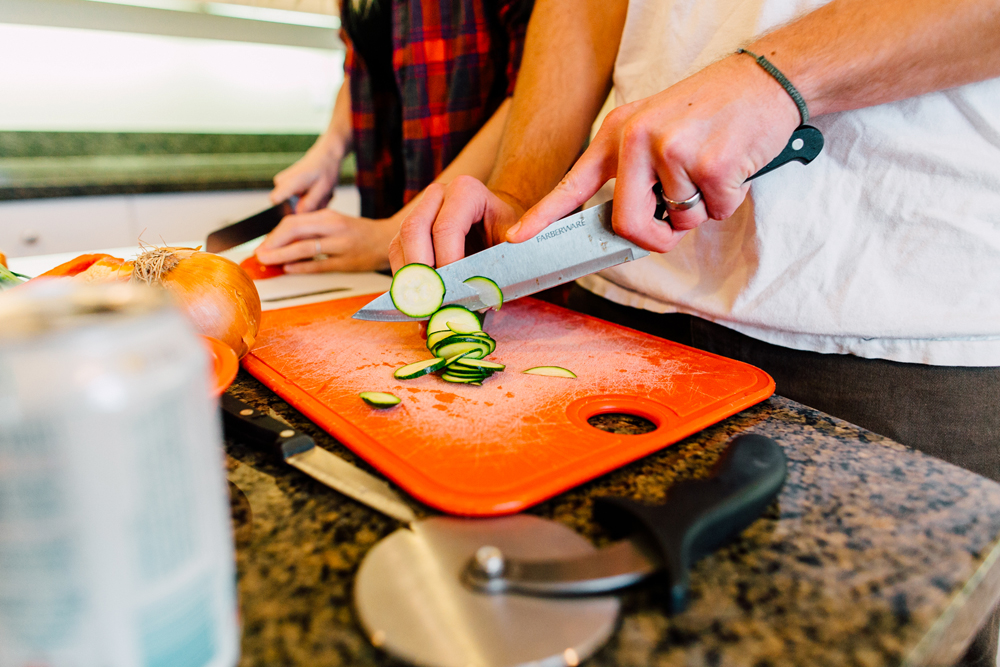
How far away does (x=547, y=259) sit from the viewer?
1206 millimetres

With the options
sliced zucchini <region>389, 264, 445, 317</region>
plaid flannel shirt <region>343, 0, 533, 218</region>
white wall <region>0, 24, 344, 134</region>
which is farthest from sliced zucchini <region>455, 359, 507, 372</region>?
white wall <region>0, 24, 344, 134</region>

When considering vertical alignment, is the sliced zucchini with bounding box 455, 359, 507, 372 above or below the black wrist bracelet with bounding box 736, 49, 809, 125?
below

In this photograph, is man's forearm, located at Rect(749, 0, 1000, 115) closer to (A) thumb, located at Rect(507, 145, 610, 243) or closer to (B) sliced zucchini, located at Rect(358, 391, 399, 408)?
(A) thumb, located at Rect(507, 145, 610, 243)

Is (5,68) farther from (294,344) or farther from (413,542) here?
(413,542)

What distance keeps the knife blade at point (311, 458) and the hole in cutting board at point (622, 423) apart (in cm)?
36

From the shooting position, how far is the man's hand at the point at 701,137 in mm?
978

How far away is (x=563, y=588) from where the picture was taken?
0.53 meters

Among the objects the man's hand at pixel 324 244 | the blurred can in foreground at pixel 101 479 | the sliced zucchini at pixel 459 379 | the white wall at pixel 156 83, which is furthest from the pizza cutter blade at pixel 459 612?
the white wall at pixel 156 83

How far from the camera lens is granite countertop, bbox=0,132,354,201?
9.83 ft

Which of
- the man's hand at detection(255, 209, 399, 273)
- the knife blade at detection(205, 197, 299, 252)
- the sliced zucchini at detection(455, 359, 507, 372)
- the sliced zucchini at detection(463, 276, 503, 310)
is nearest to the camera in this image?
the sliced zucchini at detection(455, 359, 507, 372)

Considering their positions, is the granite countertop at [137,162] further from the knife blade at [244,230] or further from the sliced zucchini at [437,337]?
the sliced zucchini at [437,337]

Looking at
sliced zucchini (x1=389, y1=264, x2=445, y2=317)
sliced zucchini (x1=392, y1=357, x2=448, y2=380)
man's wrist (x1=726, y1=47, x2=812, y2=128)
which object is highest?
man's wrist (x1=726, y1=47, x2=812, y2=128)

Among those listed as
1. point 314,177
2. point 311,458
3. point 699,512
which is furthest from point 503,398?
point 314,177

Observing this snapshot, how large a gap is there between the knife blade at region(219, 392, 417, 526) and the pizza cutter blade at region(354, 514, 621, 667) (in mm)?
80
